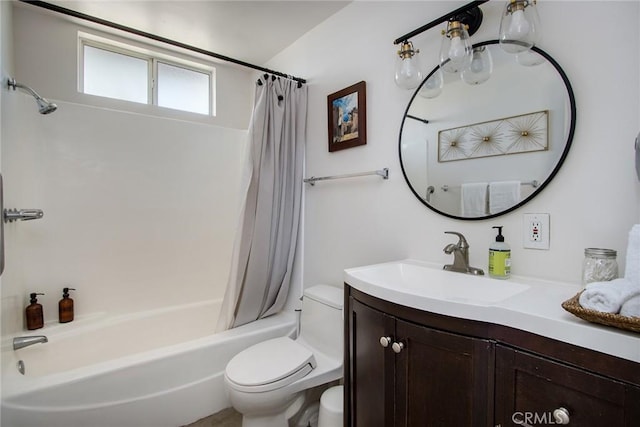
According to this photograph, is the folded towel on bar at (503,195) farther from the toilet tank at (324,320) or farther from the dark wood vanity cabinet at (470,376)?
the toilet tank at (324,320)

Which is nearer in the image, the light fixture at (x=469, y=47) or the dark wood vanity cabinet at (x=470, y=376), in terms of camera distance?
the dark wood vanity cabinet at (x=470, y=376)

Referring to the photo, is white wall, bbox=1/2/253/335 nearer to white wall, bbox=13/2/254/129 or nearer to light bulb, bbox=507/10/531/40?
white wall, bbox=13/2/254/129

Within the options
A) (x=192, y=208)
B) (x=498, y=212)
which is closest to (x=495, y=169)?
(x=498, y=212)

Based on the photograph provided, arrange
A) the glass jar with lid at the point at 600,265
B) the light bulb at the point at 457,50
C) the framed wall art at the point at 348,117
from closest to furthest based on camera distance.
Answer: the glass jar with lid at the point at 600,265 → the light bulb at the point at 457,50 → the framed wall art at the point at 348,117

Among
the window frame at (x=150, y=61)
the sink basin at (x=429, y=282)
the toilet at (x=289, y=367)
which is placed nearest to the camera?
the sink basin at (x=429, y=282)

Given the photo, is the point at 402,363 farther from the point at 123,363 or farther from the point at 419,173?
the point at 123,363

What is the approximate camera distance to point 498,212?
123 cm

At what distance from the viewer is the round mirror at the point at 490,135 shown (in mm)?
1104

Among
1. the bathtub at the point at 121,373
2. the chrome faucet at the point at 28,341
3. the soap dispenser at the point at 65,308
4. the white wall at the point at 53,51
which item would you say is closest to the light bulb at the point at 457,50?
the bathtub at the point at 121,373

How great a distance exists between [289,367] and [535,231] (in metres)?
1.19

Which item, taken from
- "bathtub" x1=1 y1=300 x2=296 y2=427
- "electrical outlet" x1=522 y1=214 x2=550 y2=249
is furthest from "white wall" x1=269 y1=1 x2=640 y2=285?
"bathtub" x1=1 y1=300 x2=296 y2=427

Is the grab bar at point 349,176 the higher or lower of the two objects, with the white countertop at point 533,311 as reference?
higher

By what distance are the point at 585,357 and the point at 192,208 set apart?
8.39 ft

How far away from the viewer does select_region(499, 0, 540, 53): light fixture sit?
1014 mm
